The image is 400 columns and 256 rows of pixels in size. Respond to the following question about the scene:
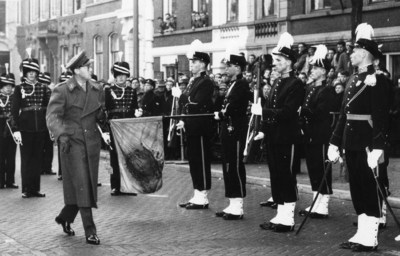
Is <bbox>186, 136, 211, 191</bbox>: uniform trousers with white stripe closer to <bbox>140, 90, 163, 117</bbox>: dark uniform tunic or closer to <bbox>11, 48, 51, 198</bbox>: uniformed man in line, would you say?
<bbox>11, 48, 51, 198</bbox>: uniformed man in line

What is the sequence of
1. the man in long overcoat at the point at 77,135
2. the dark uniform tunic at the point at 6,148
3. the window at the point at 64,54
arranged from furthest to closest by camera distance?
the window at the point at 64,54 < the dark uniform tunic at the point at 6,148 < the man in long overcoat at the point at 77,135

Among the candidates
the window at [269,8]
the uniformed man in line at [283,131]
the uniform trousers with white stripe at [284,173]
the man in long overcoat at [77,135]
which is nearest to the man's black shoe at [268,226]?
the uniformed man in line at [283,131]

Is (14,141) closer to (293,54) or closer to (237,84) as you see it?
(237,84)

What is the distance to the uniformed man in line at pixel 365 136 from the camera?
895 cm

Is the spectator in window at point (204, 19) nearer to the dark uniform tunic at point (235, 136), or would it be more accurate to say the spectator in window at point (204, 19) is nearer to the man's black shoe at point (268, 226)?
the dark uniform tunic at point (235, 136)

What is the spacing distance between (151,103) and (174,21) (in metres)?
13.2

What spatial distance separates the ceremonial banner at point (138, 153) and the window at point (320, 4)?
1300 centimetres

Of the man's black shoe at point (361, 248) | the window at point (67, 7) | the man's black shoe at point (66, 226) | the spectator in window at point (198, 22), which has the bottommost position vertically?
the man's black shoe at point (361, 248)

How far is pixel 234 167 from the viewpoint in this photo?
447 inches

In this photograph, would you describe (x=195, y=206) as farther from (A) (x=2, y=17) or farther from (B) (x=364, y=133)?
(A) (x=2, y=17)

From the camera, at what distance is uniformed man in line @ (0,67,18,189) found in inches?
589

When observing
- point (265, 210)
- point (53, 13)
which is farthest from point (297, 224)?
point (53, 13)

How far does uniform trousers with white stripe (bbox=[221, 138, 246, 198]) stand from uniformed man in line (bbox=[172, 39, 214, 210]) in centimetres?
82

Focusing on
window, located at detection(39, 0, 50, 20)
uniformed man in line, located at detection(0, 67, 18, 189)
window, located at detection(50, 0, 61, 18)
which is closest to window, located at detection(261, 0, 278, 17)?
uniformed man in line, located at detection(0, 67, 18, 189)
